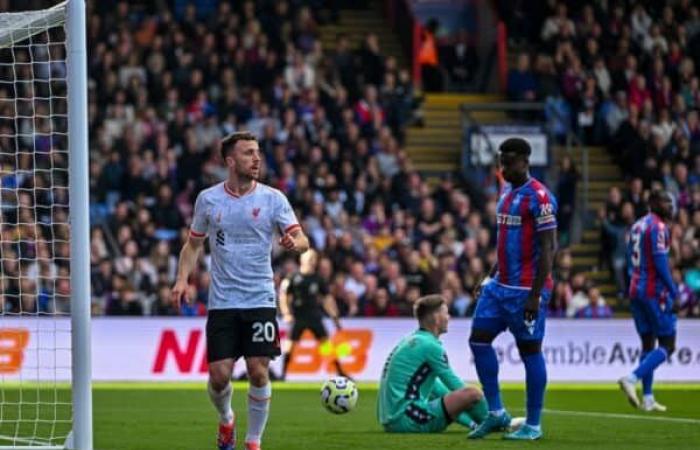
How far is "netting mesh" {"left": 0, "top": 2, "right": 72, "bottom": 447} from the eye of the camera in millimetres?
17219

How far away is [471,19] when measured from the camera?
37531 millimetres

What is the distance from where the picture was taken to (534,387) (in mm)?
13555

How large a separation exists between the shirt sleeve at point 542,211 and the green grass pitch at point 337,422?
160cm

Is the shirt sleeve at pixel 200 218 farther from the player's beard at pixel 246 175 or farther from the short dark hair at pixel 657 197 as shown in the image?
the short dark hair at pixel 657 197

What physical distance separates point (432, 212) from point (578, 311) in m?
3.24

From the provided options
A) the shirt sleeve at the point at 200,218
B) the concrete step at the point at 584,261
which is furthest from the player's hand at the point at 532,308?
the concrete step at the point at 584,261

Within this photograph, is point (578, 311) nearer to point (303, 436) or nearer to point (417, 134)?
point (417, 134)

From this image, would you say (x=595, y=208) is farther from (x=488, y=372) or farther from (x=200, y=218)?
(x=200, y=218)

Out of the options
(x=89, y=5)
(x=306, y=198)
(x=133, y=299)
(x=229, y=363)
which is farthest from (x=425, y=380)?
(x=89, y=5)

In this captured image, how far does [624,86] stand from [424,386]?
66.1 ft

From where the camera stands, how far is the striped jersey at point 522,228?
13.6 metres

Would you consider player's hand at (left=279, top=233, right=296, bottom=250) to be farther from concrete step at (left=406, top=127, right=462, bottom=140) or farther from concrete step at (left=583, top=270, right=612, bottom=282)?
concrete step at (left=406, top=127, right=462, bottom=140)

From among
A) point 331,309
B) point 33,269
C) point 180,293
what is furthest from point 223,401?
point 33,269

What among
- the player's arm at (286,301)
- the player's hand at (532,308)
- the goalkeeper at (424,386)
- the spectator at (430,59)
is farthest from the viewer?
the spectator at (430,59)
